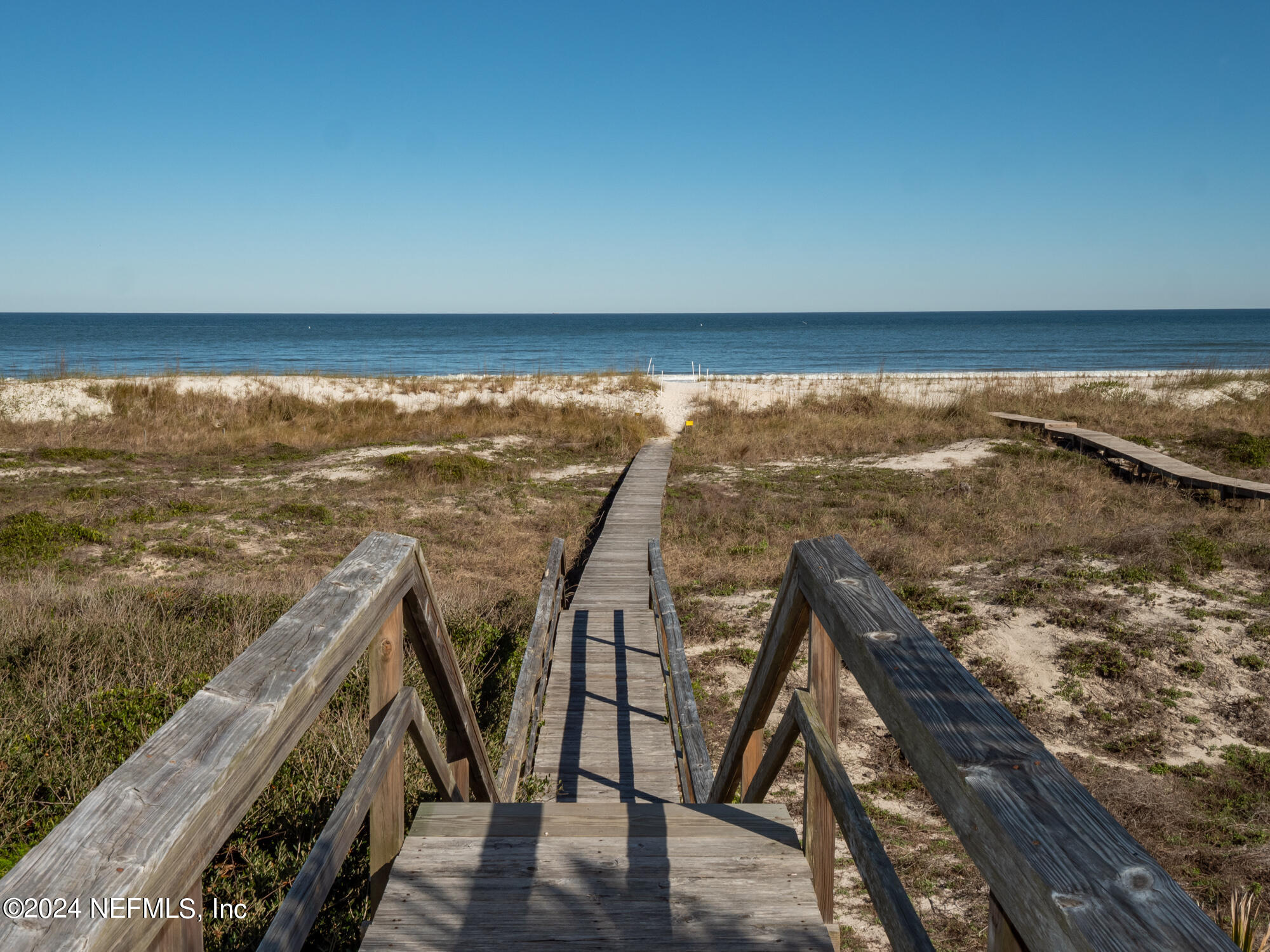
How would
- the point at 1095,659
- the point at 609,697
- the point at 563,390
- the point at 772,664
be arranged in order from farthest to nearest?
1. the point at 563,390
2. the point at 1095,659
3. the point at 609,697
4. the point at 772,664

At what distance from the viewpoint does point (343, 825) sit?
1.66 meters

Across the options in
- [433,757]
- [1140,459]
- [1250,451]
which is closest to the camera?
[433,757]

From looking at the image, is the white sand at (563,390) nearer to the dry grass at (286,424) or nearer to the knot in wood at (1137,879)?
the dry grass at (286,424)

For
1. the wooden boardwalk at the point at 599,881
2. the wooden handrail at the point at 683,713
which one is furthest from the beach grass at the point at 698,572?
the wooden boardwalk at the point at 599,881

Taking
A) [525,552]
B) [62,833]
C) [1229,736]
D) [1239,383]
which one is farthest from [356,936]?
[1239,383]

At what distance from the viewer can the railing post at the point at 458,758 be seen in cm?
302

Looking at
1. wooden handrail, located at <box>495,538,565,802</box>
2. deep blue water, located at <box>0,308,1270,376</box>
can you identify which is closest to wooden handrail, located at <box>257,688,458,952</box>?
wooden handrail, located at <box>495,538,565,802</box>

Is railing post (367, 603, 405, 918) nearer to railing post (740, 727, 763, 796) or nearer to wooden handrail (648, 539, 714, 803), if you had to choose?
railing post (740, 727, 763, 796)

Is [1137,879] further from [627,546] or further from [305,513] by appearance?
[305,513]

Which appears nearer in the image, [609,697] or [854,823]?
[854,823]

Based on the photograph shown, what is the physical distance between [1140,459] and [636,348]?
197ft

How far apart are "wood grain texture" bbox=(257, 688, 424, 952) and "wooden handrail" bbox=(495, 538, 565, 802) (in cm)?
187

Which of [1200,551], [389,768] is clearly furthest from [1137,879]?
[1200,551]

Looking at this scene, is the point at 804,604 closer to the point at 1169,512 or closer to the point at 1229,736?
the point at 1229,736
